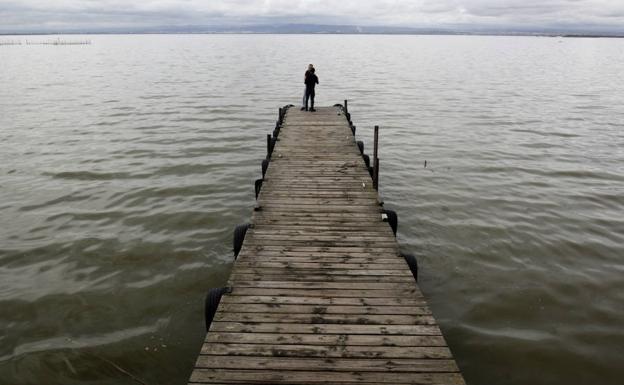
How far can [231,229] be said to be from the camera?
11438 mm

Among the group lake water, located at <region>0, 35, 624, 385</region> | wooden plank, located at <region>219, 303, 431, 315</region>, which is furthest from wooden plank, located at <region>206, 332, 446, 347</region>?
lake water, located at <region>0, 35, 624, 385</region>

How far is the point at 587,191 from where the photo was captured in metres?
13.6

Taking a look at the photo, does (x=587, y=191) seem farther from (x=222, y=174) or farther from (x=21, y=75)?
(x=21, y=75)

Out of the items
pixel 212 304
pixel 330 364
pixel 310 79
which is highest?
pixel 310 79

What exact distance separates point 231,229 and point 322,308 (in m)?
5.83

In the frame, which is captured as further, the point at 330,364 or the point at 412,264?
the point at 412,264

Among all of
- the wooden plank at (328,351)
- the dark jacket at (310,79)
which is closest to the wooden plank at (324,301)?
the wooden plank at (328,351)

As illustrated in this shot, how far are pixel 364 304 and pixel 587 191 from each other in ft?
36.5

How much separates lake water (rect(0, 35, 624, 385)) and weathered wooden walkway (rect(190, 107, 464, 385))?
161 cm

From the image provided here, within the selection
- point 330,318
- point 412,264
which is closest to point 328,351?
point 330,318

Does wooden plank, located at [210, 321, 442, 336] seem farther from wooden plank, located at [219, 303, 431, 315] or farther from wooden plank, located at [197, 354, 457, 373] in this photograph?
wooden plank, located at [197, 354, 457, 373]

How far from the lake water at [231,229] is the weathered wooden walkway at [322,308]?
161 centimetres

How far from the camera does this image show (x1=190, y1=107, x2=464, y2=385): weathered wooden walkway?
5.02m

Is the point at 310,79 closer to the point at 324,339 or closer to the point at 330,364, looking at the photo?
the point at 324,339
